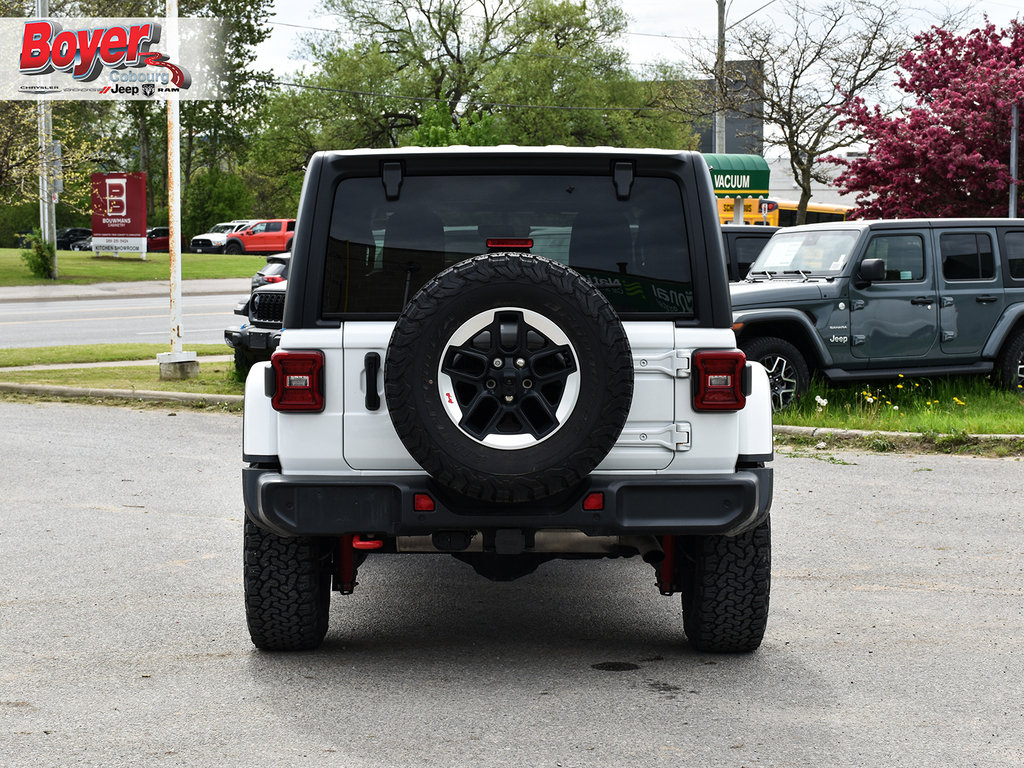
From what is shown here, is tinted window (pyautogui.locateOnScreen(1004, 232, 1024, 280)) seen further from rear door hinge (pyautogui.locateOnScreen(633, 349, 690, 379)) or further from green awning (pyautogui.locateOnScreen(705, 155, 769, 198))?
green awning (pyautogui.locateOnScreen(705, 155, 769, 198))

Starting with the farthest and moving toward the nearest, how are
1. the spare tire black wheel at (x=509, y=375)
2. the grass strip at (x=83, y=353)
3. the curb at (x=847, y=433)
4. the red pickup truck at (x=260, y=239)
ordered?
the red pickup truck at (x=260, y=239) → the grass strip at (x=83, y=353) → the curb at (x=847, y=433) → the spare tire black wheel at (x=509, y=375)

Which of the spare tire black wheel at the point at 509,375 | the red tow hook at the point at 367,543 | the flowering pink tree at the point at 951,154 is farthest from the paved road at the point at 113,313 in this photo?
the spare tire black wheel at the point at 509,375

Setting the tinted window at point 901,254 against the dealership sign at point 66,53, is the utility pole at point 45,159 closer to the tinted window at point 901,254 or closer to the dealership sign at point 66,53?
the dealership sign at point 66,53

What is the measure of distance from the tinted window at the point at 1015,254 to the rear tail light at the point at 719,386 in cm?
917

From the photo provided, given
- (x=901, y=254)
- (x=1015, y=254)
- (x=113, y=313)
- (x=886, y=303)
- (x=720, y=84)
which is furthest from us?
(x=720, y=84)

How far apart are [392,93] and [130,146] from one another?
21.5 meters

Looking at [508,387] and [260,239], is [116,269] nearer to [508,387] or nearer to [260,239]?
[260,239]

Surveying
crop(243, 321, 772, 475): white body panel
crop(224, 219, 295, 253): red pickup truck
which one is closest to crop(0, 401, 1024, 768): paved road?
crop(243, 321, 772, 475): white body panel

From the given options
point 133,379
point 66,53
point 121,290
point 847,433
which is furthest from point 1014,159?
point 66,53

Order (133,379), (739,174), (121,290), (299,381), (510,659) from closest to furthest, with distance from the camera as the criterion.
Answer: (299,381)
(510,659)
(133,379)
(739,174)
(121,290)

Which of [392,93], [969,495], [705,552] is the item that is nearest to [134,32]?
[392,93]

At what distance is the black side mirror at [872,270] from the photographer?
11641 millimetres

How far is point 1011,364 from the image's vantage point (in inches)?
500

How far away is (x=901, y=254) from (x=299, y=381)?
9.02 metres
